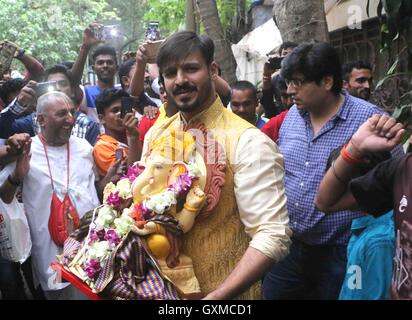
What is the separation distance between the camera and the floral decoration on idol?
2221 millimetres

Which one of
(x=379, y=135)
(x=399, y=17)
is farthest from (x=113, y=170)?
(x=379, y=135)

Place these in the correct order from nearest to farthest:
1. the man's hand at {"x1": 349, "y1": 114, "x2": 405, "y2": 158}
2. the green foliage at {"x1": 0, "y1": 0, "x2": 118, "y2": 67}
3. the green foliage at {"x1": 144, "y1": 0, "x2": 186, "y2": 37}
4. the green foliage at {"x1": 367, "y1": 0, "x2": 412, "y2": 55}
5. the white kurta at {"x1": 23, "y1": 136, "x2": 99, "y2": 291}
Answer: the man's hand at {"x1": 349, "y1": 114, "x2": 405, "y2": 158} → the green foliage at {"x1": 367, "y1": 0, "x2": 412, "y2": 55} → the white kurta at {"x1": 23, "y1": 136, "x2": 99, "y2": 291} → the green foliage at {"x1": 144, "y1": 0, "x2": 186, "y2": 37} → the green foliage at {"x1": 0, "y1": 0, "x2": 118, "y2": 67}

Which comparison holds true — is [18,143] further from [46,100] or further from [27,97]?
[27,97]

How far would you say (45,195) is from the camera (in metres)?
3.95

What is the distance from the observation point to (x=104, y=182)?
4.12 m

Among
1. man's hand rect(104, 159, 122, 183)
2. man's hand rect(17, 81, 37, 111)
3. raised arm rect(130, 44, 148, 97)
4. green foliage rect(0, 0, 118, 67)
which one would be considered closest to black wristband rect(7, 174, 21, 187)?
man's hand rect(104, 159, 122, 183)

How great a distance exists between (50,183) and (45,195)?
0.29ft

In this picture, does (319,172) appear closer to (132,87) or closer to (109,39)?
(132,87)

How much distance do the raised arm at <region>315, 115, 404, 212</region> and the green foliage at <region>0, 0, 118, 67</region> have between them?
1285 cm

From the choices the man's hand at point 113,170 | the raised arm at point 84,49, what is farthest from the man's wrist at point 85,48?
the man's hand at point 113,170

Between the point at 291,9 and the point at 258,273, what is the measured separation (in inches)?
136

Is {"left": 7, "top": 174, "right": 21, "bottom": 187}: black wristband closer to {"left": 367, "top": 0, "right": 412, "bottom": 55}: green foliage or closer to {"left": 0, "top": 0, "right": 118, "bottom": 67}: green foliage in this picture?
{"left": 367, "top": 0, "right": 412, "bottom": 55}: green foliage

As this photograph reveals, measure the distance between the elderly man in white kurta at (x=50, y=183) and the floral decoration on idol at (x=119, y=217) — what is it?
1.63 meters

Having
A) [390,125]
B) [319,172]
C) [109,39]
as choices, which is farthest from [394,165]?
[109,39]
